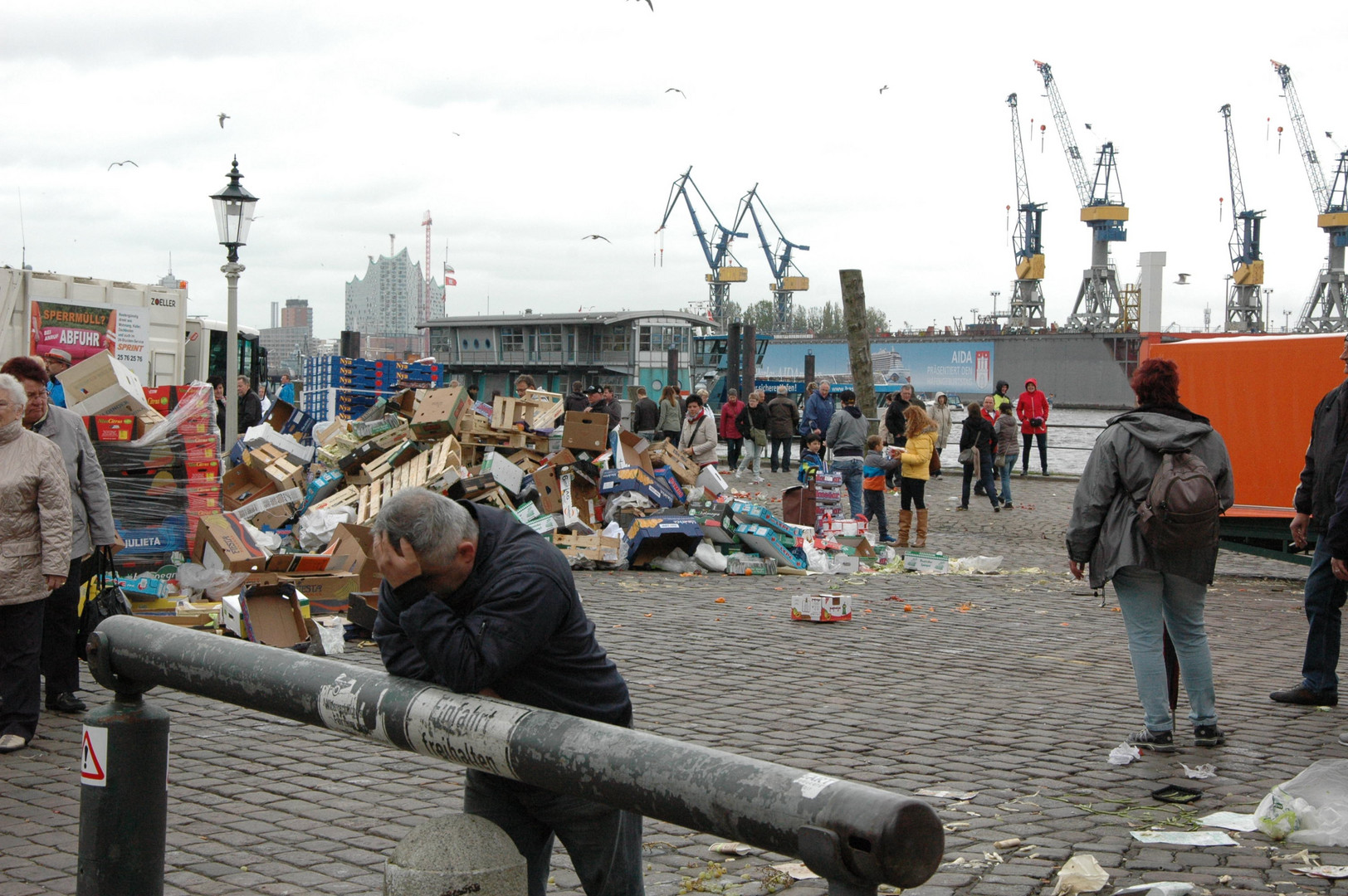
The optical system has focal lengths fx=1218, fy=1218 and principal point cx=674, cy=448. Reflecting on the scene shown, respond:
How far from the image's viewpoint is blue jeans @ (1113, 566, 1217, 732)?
557 centimetres

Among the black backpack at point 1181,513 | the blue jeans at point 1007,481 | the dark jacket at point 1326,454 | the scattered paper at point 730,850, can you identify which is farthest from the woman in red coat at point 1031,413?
the scattered paper at point 730,850

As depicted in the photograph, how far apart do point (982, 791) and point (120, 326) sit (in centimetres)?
1214

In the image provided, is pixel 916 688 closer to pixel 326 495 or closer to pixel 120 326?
pixel 326 495

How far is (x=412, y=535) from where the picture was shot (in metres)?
2.88

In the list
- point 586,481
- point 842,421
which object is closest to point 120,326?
point 586,481

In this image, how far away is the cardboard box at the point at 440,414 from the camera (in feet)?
44.7

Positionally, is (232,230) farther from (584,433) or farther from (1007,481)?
(1007,481)

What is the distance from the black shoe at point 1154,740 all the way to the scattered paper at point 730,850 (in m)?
2.21

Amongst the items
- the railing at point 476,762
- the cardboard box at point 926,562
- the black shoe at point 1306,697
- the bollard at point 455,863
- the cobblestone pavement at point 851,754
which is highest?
the railing at point 476,762

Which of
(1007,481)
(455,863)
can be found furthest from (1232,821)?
(1007,481)


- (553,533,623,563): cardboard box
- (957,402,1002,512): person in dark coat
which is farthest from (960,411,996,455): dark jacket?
(553,533,623,563): cardboard box

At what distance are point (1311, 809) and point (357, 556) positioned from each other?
702cm

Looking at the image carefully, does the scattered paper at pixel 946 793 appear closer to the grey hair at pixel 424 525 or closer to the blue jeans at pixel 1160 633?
the blue jeans at pixel 1160 633

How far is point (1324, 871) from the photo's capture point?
403 cm
